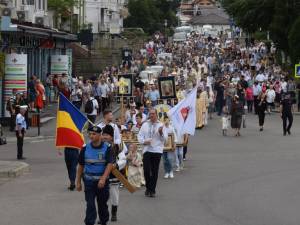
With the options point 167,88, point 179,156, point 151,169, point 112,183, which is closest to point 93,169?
point 112,183

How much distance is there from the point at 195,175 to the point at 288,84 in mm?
24222

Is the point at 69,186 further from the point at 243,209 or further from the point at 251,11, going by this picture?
the point at 251,11

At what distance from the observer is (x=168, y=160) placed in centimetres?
2070

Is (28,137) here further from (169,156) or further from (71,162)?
(71,162)

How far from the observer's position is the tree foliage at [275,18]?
164ft

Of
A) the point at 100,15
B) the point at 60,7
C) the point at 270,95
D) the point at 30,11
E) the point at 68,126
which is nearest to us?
the point at 68,126

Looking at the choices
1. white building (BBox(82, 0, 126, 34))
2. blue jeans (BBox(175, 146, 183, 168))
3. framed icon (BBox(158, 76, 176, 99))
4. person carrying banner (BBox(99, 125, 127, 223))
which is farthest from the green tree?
person carrying banner (BBox(99, 125, 127, 223))

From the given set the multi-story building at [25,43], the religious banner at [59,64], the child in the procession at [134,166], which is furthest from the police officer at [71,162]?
the religious banner at [59,64]

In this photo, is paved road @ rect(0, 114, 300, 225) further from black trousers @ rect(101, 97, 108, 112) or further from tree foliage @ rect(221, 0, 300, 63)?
tree foliage @ rect(221, 0, 300, 63)

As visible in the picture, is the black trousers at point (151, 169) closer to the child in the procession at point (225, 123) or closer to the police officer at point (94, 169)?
the police officer at point (94, 169)

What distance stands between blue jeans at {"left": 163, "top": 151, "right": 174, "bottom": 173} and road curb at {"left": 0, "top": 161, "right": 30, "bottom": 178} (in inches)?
133

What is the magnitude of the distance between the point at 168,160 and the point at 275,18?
31643 millimetres

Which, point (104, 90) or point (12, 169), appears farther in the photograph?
point (104, 90)

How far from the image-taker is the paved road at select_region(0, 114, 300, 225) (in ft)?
50.7
